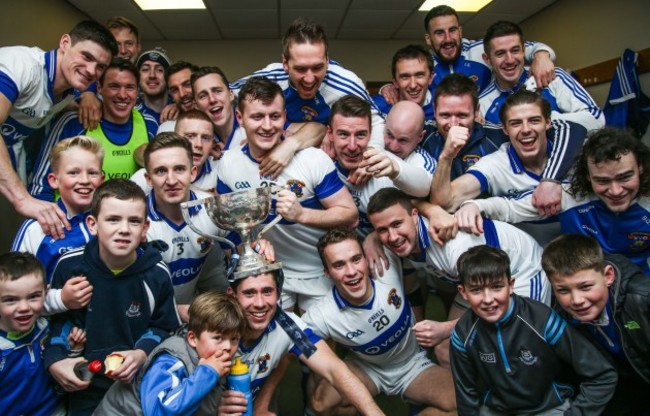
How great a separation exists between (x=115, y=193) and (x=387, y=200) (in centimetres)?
128

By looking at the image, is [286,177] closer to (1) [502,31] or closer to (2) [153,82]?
(2) [153,82]

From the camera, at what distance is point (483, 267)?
2.12 m

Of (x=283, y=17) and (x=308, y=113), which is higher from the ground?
(x=283, y=17)

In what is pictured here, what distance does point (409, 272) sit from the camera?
3184mm

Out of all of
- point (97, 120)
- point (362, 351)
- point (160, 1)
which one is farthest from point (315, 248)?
point (160, 1)

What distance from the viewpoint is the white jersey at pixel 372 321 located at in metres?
2.54

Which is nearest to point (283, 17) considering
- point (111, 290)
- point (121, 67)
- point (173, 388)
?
point (121, 67)

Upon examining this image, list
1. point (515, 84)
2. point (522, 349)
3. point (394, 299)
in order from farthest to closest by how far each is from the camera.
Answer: point (515, 84), point (394, 299), point (522, 349)

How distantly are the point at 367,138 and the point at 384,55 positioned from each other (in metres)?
6.65

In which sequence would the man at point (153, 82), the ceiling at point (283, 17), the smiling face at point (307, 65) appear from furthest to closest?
the ceiling at point (283, 17) < the man at point (153, 82) < the smiling face at point (307, 65)

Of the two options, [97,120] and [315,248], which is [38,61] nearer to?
[97,120]

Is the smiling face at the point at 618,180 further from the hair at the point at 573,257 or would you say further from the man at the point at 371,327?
the man at the point at 371,327

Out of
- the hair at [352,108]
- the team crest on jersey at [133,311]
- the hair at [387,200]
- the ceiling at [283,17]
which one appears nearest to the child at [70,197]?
the team crest on jersey at [133,311]

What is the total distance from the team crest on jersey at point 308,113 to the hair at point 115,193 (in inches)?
47.1
